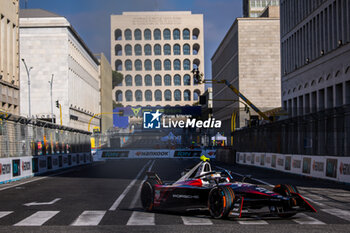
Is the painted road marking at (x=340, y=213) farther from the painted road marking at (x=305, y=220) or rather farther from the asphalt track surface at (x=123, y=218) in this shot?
the painted road marking at (x=305, y=220)

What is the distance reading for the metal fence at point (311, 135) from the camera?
22.0 meters

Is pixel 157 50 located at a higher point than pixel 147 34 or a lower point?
lower

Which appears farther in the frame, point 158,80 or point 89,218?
point 158,80

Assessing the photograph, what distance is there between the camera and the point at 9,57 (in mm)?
66562

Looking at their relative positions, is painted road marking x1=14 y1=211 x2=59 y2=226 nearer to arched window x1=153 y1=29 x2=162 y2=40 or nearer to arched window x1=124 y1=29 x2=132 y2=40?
arched window x1=124 y1=29 x2=132 y2=40

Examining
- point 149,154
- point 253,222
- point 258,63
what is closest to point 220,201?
point 253,222

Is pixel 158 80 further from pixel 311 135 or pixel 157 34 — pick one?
pixel 311 135

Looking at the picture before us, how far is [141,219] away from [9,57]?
5932cm

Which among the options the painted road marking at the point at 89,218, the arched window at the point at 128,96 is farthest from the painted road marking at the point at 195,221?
the arched window at the point at 128,96

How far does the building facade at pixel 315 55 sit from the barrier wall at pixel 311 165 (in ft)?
43.6

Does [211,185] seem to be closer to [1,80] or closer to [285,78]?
[1,80]

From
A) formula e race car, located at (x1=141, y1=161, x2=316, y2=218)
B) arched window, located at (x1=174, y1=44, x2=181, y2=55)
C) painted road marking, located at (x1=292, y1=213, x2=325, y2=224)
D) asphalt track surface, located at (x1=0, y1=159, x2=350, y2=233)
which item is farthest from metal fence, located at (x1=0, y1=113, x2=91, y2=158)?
arched window, located at (x1=174, y1=44, x2=181, y2=55)

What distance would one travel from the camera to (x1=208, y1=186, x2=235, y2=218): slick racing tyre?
32.1ft

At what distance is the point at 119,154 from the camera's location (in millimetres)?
58688
